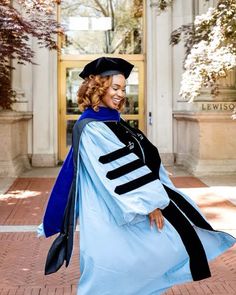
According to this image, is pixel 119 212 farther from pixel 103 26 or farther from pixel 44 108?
pixel 103 26

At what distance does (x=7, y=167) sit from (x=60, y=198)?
8.18 m

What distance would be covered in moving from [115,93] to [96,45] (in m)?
11.0

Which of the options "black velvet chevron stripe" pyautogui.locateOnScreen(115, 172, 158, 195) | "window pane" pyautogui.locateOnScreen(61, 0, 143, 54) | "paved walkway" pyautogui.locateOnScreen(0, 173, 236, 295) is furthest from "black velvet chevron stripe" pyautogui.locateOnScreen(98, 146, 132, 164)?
"window pane" pyautogui.locateOnScreen(61, 0, 143, 54)

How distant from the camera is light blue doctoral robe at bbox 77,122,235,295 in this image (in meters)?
2.90

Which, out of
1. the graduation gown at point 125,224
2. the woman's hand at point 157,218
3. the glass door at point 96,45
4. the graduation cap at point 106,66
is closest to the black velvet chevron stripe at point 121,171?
the graduation gown at point 125,224

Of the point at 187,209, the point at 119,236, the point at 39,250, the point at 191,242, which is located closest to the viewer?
the point at 119,236

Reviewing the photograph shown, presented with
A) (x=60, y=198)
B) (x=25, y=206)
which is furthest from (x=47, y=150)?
(x=60, y=198)

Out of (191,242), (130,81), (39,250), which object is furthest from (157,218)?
(130,81)

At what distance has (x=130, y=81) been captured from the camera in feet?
46.2

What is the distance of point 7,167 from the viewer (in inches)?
440

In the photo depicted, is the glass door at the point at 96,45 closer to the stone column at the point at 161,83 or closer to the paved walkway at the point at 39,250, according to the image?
the stone column at the point at 161,83

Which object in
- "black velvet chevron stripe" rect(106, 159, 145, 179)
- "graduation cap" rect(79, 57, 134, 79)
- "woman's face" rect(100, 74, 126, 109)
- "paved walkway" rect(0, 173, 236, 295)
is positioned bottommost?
"paved walkway" rect(0, 173, 236, 295)

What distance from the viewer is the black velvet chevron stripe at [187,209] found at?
3211 mm

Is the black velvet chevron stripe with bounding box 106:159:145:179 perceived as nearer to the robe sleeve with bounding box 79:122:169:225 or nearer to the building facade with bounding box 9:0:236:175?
the robe sleeve with bounding box 79:122:169:225
